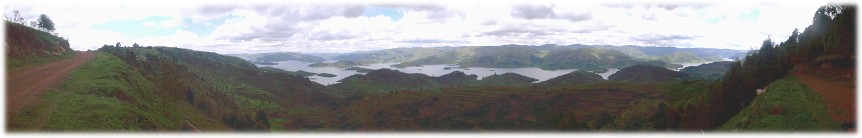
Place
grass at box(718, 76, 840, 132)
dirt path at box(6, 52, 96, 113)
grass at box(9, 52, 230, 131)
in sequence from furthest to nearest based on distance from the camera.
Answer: grass at box(718, 76, 840, 132)
dirt path at box(6, 52, 96, 113)
grass at box(9, 52, 230, 131)

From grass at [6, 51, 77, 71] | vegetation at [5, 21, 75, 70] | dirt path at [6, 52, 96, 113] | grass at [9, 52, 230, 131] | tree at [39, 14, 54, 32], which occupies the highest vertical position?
tree at [39, 14, 54, 32]

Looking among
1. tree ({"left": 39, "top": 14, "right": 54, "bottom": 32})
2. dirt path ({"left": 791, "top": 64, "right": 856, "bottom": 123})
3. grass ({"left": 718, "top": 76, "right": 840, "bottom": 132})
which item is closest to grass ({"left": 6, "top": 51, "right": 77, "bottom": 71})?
tree ({"left": 39, "top": 14, "right": 54, "bottom": 32})

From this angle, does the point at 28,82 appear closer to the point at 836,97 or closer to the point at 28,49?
the point at 28,49

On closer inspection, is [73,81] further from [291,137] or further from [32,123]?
[291,137]

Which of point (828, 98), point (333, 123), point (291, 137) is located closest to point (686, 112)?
point (828, 98)

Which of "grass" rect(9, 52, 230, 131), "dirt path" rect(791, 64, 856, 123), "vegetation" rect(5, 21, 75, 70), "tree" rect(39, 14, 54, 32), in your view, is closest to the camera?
"grass" rect(9, 52, 230, 131)

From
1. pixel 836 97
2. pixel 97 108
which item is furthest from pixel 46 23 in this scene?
pixel 836 97

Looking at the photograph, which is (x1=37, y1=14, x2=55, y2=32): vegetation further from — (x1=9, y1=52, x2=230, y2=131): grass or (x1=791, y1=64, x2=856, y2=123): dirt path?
Answer: (x1=791, y1=64, x2=856, y2=123): dirt path
